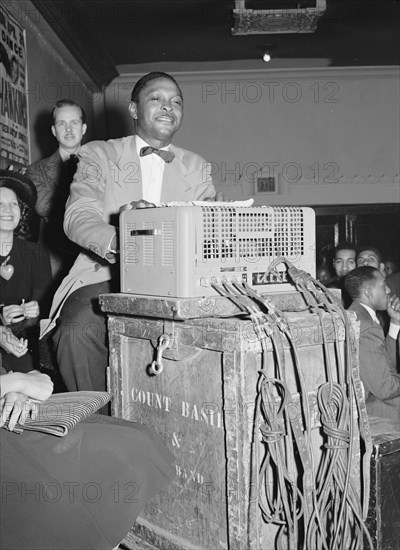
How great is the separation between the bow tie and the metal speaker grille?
0.71 meters

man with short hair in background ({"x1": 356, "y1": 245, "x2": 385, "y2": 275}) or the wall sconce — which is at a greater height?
the wall sconce

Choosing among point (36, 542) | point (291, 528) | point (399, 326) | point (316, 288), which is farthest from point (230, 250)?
point (399, 326)

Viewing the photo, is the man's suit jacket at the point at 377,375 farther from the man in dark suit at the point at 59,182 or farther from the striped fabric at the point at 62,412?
the man in dark suit at the point at 59,182

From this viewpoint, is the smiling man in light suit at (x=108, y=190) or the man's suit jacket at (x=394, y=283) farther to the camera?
the man's suit jacket at (x=394, y=283)

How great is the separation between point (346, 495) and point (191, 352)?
542 mm

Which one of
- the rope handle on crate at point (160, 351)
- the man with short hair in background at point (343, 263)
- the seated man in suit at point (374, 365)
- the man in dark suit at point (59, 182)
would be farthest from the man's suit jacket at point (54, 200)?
the man with short hair in background at point (343, 263)

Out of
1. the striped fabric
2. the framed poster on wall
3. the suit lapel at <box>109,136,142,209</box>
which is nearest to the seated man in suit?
the suit lapel at <box>109,136,142,209</box>

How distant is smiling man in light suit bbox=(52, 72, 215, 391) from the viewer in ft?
7.32

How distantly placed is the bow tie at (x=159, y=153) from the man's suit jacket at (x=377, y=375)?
4.02 ft

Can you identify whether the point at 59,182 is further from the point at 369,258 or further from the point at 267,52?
the point at 267,52

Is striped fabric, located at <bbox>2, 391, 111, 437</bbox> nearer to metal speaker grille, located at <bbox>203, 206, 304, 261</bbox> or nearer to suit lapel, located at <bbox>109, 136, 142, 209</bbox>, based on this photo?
metal speaker grille, located at <bbox>203, 206, 304, 261</bbox>

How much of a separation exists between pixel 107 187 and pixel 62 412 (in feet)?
3.11

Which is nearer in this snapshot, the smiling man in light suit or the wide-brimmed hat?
the smiling man in light suit

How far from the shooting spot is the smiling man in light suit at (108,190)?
2232 mm
